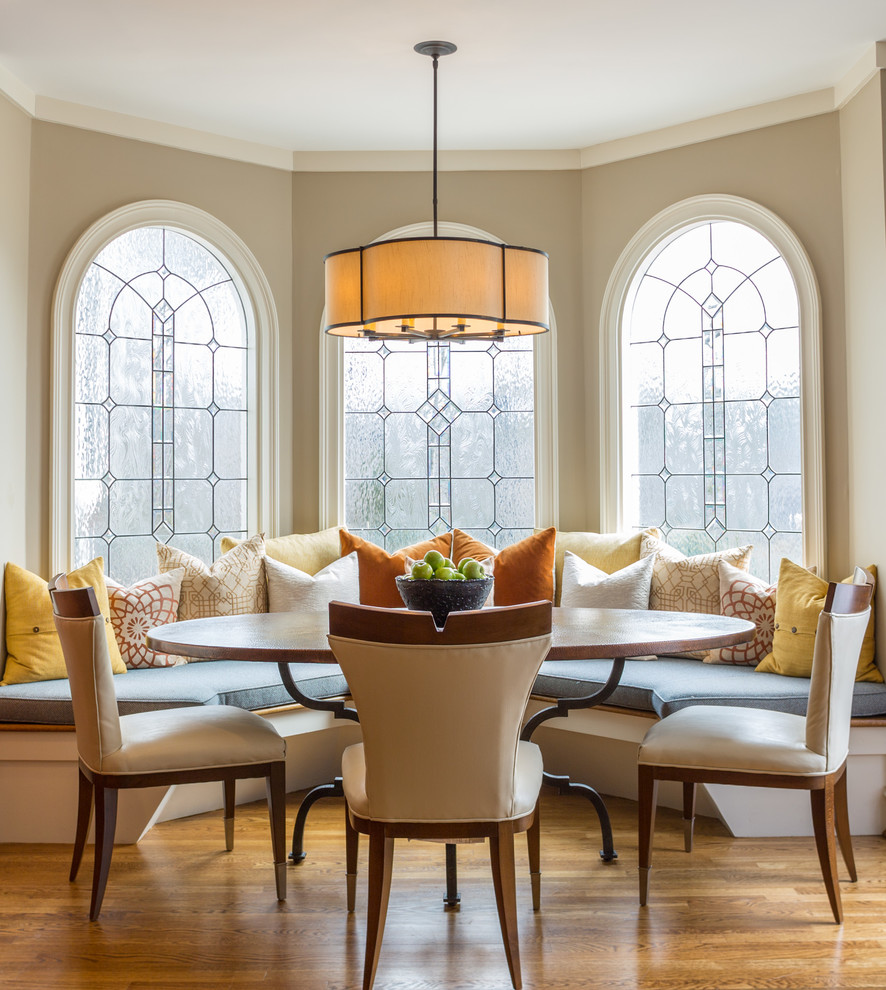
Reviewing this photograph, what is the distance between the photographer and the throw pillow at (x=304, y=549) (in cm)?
434

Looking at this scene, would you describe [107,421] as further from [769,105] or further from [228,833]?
[769,105]

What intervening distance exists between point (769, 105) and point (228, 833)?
144 inches

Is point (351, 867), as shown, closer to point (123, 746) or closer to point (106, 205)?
point (123, 746)

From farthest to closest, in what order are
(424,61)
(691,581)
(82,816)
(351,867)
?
(691,581), (424,61), (82,816), (351,867)

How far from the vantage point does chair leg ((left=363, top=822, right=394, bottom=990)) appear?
7.22 feet

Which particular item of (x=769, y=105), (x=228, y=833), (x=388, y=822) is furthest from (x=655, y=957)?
(x=769, y=105)

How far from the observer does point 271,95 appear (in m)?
4.00

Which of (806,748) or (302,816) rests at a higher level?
(806,748)

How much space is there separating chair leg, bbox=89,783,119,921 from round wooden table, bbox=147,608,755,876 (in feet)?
1.46

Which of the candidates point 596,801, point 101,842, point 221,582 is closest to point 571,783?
point 596,801

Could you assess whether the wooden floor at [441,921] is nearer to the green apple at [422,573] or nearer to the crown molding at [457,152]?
the green apple at [422,573]

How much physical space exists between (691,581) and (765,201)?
66.6 inches

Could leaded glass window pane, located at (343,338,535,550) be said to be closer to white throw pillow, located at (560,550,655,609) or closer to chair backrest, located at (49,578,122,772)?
white throw pillow, located at (560,550,655,609)

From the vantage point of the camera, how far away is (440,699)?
6.87 ft
